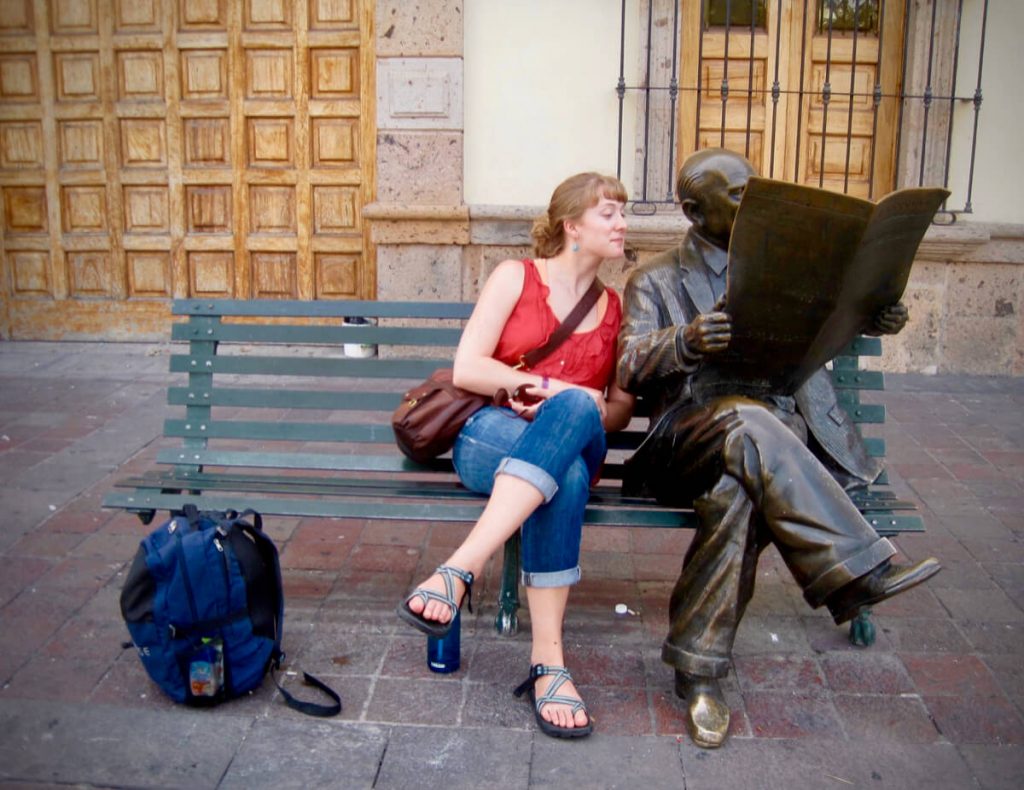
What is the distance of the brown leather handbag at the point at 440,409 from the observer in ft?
11.5

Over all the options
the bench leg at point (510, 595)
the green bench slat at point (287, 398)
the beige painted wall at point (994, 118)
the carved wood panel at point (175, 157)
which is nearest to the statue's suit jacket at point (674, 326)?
the bench leg at point (510, 595)

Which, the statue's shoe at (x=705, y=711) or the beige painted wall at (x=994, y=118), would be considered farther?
the beige painted wall at (x=994, y=118)

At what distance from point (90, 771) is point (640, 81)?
17.7 feet

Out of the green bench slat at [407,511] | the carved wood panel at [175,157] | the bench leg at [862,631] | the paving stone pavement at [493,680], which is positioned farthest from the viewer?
the carved wood panel at [175,157]

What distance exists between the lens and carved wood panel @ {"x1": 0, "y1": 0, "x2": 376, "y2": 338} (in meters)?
7.57

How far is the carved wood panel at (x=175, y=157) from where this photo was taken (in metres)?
7.57

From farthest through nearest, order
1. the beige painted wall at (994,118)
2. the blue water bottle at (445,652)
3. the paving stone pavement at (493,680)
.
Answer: the beige painted wall at (994,118)
the blue water bottle at (445,652)
the paving stone pavement at (493,680)

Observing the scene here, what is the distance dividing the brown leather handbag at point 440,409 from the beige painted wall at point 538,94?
12.6ft

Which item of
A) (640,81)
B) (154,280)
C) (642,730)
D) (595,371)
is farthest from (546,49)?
(642,730)

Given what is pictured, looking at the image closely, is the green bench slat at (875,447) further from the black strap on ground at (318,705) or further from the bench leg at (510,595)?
the black strap on ground at (318,705)

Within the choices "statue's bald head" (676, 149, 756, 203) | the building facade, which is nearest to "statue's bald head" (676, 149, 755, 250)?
"statue's bald head" (676, 149, 756, 203)

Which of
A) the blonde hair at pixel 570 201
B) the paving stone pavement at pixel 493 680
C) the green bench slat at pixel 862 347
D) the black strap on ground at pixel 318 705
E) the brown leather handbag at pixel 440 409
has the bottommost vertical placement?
the paving stone pavement at pixel 493 680

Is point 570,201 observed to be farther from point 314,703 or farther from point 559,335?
point 314,703

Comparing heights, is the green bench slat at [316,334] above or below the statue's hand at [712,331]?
below
